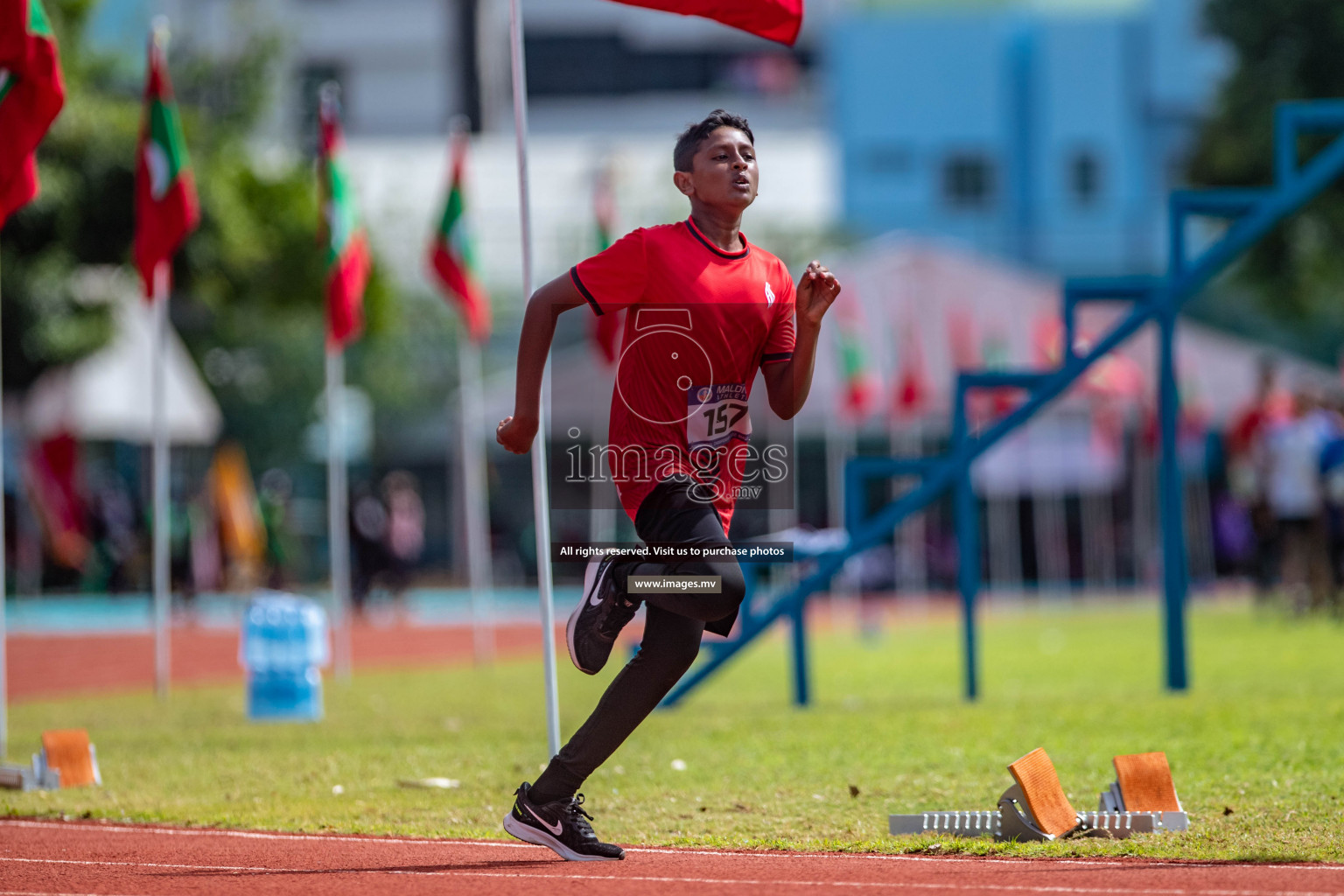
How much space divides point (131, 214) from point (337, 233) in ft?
38.6

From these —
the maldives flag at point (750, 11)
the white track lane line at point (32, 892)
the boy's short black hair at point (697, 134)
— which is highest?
the maldives flag at point (750, 11)

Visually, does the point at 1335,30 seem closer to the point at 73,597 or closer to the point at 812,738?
the point at 812,738

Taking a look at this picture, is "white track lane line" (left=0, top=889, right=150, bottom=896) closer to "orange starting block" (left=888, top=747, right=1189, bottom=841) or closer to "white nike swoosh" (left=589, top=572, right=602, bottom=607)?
"white nike swoosh" (left=589, top=572, right=602, bottom=607)

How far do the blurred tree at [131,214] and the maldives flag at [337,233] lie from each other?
10.4 metres

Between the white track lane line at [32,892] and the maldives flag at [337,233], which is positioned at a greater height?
the maldives flag at [337,233]

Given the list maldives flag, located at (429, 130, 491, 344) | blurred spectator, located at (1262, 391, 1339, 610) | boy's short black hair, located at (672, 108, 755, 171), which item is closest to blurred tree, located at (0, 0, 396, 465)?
maldives flag, located at (429, 130, 491, 344)

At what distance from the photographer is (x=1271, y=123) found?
22750 mm

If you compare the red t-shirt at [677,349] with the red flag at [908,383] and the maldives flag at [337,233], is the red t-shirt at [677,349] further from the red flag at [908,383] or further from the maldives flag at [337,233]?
the red flag at [908,383]

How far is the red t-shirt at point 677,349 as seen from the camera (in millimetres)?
5492

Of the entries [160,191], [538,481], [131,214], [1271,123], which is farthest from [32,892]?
[131,214]

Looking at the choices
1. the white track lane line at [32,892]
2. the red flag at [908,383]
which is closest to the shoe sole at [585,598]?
the white track lane line at [32,892]

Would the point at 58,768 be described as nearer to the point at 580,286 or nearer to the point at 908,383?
the point at 580,286

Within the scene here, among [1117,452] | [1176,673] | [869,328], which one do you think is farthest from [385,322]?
[1176,673]

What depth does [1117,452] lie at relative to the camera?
29609 millimetres
